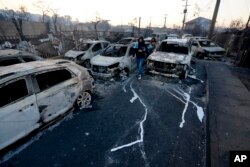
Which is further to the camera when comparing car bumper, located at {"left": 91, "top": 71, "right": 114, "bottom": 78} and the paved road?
car bumper, located at {"left": 91, "top": 71, "right": 114, "bottom": 78}

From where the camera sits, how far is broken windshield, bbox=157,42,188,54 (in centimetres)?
885

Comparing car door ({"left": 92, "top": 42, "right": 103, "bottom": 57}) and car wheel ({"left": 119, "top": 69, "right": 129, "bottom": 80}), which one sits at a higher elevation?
car door ({"left": 92, "top": 42, "right": 103, "bottom": 57})

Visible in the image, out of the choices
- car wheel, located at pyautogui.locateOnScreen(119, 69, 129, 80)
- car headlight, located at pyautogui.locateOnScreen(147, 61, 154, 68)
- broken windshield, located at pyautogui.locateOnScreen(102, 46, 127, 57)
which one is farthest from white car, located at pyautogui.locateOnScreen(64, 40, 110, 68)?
car headlight, located at pyautogui.locateOnScreen(147, 61, 154, 68)

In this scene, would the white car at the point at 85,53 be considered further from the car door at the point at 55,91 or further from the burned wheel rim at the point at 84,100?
the car door at the point at 55,91

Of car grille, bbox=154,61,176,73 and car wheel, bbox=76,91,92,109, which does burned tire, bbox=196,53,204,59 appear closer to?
car grille, bbox=154,61,176,73

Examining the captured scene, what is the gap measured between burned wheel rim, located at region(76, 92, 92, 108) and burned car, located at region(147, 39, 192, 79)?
384cm

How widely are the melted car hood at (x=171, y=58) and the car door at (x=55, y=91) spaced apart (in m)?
4.54

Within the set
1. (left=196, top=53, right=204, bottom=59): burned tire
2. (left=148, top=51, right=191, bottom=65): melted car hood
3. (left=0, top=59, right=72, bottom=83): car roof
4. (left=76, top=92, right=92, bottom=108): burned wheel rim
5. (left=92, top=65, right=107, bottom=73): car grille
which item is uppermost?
(left=0, top=59, right=72, bottom=83): car roof

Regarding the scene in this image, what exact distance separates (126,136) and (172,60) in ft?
15.9

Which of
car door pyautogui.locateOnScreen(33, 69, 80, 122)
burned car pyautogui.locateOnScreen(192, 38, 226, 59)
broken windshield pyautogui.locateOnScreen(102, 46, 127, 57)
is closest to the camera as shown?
car door pyautogui.locateOnScreen(33, 69, 80, 122)

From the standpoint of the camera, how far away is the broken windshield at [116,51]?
28.2 feet

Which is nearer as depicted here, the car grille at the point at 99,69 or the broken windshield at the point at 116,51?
the car grille at the point at 99,69

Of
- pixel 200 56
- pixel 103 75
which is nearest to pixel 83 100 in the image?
pixel 103 75

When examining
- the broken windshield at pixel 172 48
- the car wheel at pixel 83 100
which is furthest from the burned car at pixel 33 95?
the broken windshield at pixel 172 48
